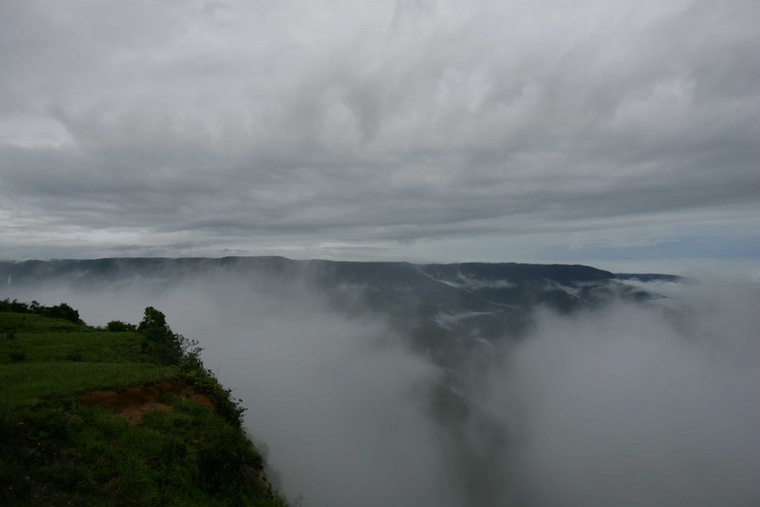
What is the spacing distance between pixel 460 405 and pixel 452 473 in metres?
46.6

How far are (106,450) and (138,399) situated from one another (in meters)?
5.62

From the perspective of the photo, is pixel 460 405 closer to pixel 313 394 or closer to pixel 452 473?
pixel 452 473

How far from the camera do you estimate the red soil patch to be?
1789 centimetres

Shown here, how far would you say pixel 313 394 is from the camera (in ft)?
627

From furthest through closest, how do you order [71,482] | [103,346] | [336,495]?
[336,495] → [103,346] → [71,482]

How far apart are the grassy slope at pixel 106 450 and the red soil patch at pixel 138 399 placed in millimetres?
412

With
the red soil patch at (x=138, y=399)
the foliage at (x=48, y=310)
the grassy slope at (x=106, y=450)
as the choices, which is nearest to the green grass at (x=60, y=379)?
the grassy slope at (x=106, y=450)

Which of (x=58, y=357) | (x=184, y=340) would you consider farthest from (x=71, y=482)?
(x=184, y=340)

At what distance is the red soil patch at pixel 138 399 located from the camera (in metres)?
17.9

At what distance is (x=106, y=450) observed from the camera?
1429cm

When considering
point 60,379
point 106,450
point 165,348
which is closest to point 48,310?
point 165,348

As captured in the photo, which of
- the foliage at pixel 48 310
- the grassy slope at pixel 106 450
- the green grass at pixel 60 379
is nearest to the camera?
the grassy slope at pixel 106 450

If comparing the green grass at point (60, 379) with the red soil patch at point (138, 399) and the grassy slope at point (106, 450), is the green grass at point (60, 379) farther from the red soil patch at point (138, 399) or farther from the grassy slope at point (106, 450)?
the red soil patch at point (138, 399)

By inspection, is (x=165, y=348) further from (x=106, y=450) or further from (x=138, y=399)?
(x=106, y=450)
